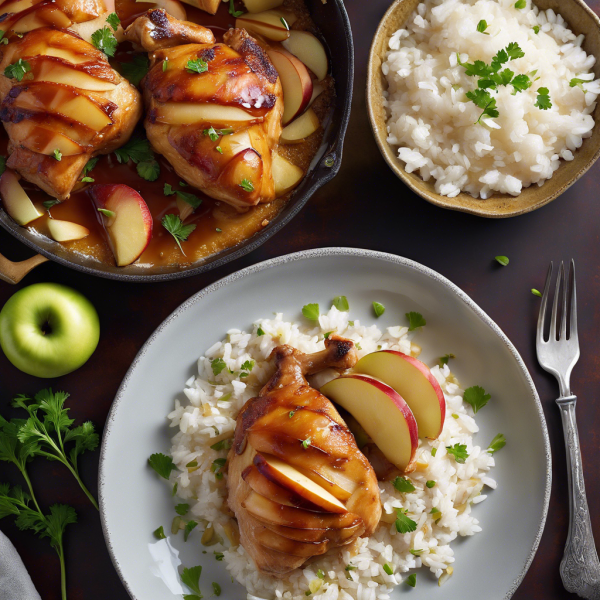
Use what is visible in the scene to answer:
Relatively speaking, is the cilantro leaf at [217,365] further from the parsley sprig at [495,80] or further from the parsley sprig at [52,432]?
the parsley sprig at [495,80]

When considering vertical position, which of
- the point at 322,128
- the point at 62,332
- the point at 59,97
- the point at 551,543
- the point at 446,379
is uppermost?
the point at 322,128

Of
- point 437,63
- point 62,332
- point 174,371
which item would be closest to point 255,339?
point 174,371

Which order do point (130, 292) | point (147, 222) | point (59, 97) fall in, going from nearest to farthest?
point (59, 97), point (147, 222), point (130, 292)

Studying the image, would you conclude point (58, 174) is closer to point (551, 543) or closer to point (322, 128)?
point (322, 128)

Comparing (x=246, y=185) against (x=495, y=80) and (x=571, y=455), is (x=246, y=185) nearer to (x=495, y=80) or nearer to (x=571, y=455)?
(x=495, y=80)

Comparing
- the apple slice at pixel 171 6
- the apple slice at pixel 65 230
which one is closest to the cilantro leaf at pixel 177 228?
the apple slice at pixel 65 230

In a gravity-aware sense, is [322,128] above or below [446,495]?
above

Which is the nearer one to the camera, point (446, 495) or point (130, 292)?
point (446, 495)
